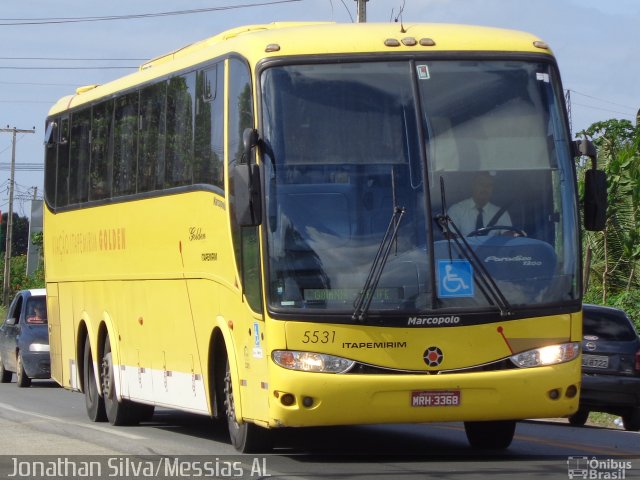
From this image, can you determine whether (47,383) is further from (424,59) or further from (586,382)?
(424,59)

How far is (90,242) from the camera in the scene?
17109 millimetres

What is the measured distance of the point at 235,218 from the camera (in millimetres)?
11859

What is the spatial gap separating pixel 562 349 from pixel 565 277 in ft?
1.93

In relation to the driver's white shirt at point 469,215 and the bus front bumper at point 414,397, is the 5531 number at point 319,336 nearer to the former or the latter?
the bus front bumper at point 414,397

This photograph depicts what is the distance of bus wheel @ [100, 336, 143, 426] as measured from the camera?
16.3 meters

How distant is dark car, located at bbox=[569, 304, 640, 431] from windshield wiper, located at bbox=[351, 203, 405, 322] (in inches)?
263

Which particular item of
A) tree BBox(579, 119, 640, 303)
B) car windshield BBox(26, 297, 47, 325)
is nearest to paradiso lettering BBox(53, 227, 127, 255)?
car windshield BBox(26, 297, 47, 325)

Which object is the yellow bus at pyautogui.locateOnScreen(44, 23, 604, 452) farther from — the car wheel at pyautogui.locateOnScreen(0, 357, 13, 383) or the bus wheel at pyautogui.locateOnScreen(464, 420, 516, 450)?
the car wheel at pyautogui.locateOnScreen(0, 357, 13, 383)

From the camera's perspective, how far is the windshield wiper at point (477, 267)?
11.0m

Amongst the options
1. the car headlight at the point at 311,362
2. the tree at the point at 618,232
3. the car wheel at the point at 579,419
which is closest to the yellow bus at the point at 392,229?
the car headlight at the point at 311,362

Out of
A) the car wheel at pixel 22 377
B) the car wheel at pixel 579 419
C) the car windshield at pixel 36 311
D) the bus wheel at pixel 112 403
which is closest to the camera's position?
the bus wheel at pixel 112 403

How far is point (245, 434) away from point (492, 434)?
2.46 m

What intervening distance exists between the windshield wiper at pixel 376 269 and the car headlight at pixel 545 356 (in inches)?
50.1

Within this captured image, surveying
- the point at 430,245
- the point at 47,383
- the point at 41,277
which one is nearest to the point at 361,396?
the point at 430,245
